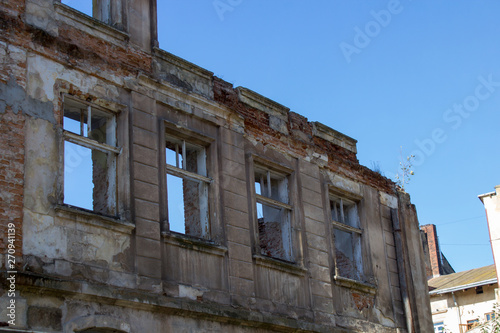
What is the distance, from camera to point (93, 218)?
9859mm

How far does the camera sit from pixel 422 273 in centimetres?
1593

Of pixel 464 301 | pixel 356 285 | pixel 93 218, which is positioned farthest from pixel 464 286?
pixel 93 218

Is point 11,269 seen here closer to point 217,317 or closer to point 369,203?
point 217,317

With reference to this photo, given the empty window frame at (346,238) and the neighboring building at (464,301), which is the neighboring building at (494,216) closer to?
the neighboring building at (464,301)

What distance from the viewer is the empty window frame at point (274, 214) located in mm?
13258

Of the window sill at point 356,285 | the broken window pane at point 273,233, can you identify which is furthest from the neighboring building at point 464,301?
the broken window pane at point 273,233

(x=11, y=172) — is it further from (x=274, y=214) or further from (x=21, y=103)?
(x=274, y=214)

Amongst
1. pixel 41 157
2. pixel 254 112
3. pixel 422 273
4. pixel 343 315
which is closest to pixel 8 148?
pixel 41 157

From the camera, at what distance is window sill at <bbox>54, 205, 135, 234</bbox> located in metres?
9.58

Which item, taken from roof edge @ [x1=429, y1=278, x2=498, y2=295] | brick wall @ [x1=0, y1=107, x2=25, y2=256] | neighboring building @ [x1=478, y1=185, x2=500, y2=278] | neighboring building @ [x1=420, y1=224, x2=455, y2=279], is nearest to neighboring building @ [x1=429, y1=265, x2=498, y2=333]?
roof edge @ [x1=429, y1=278, x2=498, y2=295]

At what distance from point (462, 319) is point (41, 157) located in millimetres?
24259

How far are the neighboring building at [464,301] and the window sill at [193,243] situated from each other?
2003 centimetres

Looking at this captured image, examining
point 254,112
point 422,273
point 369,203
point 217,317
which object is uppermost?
point 254,112

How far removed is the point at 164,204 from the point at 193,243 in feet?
2.39
